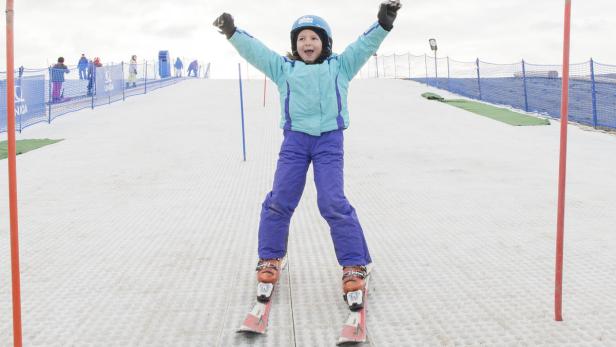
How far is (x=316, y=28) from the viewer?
297 cm

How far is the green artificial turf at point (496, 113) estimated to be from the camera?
1275 centimetres

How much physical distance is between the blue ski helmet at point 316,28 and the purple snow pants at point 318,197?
0.51 metres

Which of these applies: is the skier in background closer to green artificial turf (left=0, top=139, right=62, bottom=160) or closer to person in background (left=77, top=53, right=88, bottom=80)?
green artificial turf (left=0, top=139, right=62, bottom=160)

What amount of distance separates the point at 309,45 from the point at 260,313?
1494 millimetres

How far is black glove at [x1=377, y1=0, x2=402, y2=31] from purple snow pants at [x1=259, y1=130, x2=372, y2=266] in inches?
26.0

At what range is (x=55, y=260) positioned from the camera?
3.72 m

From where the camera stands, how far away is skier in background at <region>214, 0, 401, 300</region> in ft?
9.32

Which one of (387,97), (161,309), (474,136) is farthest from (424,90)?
(161,309)

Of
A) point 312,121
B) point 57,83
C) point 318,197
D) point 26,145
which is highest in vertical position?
point 57,83

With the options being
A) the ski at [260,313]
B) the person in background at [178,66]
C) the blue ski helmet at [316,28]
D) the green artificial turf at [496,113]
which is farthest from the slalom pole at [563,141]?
the person in background at [178,66]

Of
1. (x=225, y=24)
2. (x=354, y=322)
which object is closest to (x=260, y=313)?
(x=354, y=322)

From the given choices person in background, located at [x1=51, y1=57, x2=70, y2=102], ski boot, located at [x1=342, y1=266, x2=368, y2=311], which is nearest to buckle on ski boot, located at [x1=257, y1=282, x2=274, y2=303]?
ski boot, located at [x1=342, y1=266, x2=368, y2=311]

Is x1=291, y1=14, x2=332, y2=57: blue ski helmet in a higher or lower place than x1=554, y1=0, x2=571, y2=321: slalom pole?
higher

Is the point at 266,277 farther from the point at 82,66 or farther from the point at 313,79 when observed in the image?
the point at 82,66
